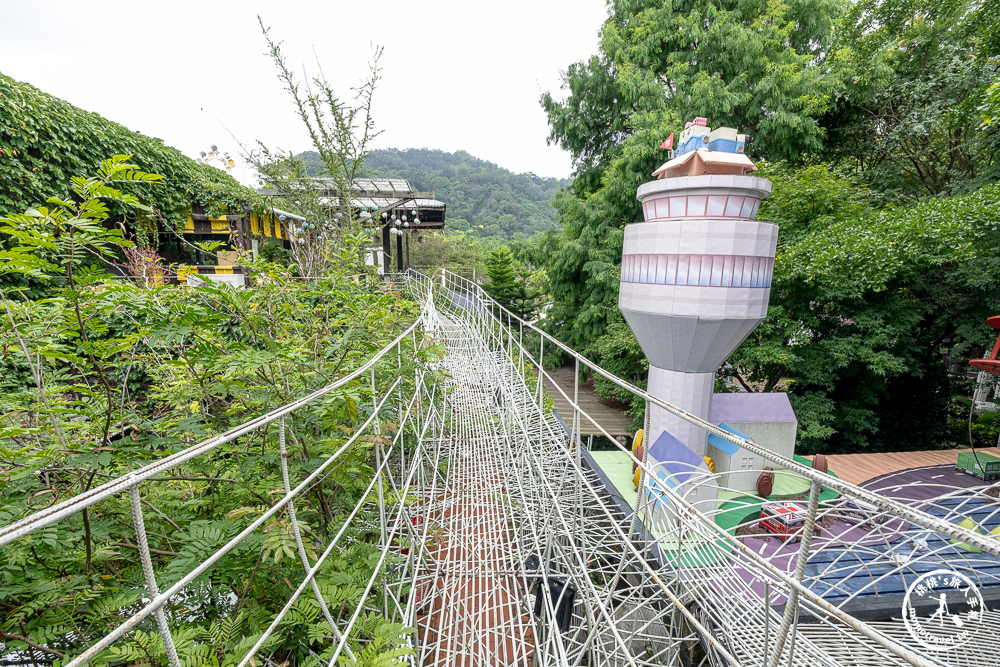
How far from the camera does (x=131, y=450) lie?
50.5 inches

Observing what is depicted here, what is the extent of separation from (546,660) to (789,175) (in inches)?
375

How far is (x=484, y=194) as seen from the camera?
176ft

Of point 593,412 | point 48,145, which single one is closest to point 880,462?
point 593,412

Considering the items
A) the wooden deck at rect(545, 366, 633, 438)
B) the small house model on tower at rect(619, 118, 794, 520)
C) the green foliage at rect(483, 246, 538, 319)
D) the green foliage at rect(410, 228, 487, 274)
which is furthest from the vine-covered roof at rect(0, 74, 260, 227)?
the green foliage at rect(410, 228, 487, 274)

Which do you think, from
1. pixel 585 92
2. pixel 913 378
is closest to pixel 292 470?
pixel 585 92

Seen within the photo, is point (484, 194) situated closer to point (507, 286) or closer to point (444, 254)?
point (444, 254)

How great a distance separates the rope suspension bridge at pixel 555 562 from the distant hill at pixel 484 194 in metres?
34.7

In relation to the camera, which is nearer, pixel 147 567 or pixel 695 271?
pixel 147 567

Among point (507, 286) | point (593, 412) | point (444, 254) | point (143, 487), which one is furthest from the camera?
point (444, 254)

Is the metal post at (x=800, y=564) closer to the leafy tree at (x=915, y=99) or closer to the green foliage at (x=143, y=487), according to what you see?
the green foliage at (x=143, y=487)

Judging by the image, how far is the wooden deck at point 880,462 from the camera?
5.89 metres

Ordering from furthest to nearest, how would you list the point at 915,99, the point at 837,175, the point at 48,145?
the point at 915,99 → the point at 837,175 → the point at 48,145

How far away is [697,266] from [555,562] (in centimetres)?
274

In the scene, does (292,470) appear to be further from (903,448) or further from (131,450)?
(903,448)
